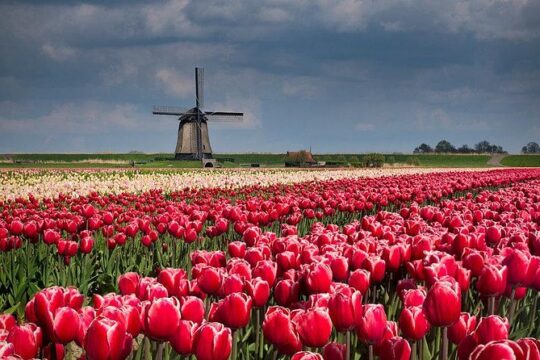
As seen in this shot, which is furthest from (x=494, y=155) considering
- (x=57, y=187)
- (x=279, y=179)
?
(x=57, y=187)

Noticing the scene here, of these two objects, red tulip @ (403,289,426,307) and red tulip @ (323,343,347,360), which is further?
red tulip @ (403,289,426,307)

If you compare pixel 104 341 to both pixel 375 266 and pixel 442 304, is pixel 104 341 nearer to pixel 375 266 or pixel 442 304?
pixel 442 304

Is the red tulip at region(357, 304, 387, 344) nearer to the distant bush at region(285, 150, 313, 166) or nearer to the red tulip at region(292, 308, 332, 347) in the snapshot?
the red tulip at region(292, 308, 332, 347)

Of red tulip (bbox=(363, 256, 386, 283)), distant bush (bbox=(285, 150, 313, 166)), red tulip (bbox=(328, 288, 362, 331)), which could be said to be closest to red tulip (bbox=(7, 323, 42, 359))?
red tulip (bbox=(328, 288, 362, 331))

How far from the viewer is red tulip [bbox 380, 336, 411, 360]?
2363mm

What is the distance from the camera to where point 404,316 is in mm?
2699

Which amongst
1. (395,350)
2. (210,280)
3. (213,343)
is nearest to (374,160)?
(210,280)

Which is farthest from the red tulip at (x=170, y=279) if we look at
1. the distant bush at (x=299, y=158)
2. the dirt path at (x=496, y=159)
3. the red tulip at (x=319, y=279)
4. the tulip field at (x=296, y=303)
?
the dirt path at (x=496, y=159)

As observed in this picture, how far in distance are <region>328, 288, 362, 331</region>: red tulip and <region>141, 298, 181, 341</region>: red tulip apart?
2.39ft

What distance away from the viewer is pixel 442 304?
8.37ft

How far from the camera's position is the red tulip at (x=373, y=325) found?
2.60 m

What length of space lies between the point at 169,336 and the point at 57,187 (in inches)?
538

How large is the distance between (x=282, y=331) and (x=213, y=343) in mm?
422

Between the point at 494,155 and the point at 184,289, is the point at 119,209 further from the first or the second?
the point at 494,155
